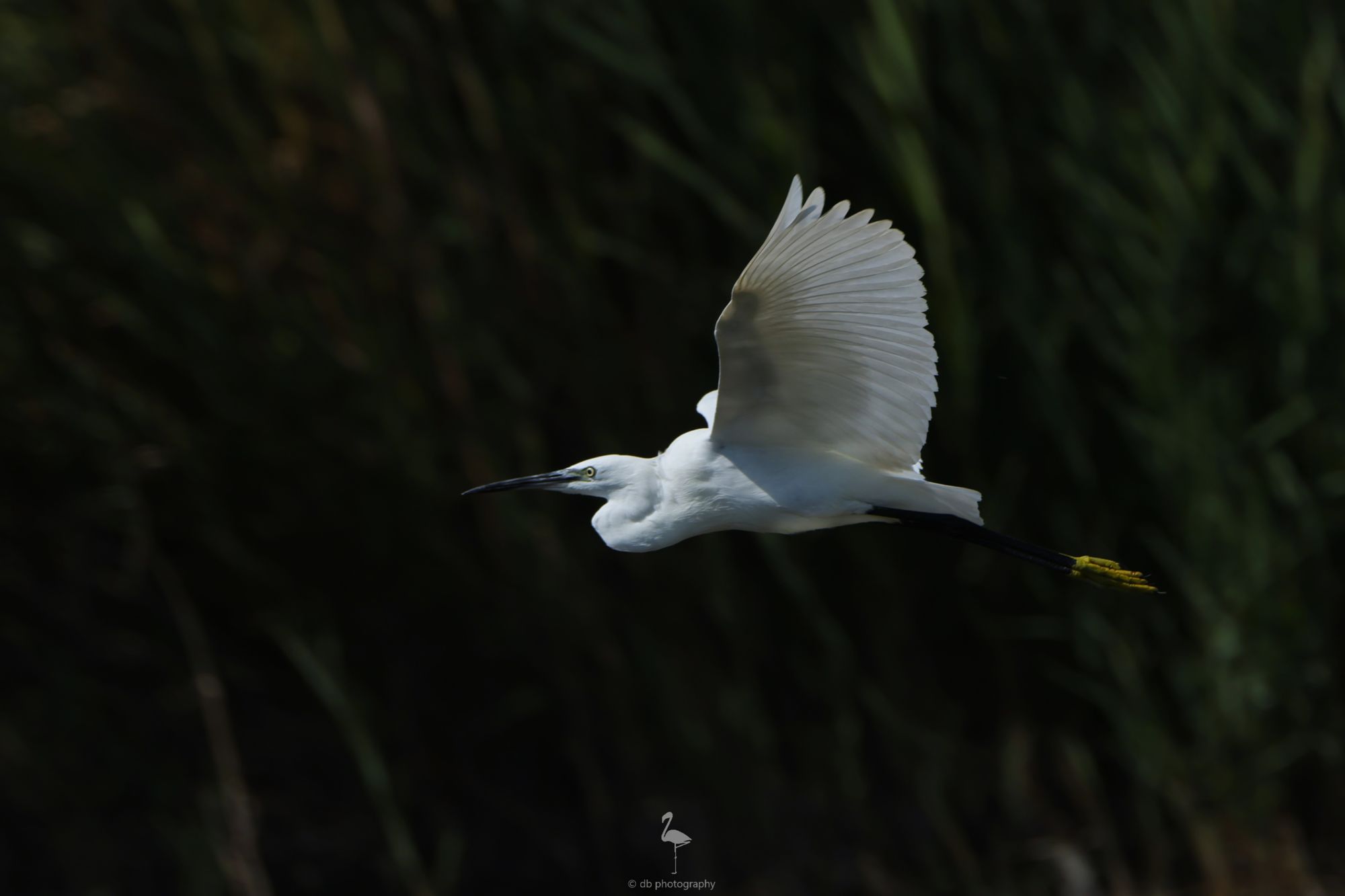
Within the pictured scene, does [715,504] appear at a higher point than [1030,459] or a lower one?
lower

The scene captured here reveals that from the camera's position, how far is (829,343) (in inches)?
52.0

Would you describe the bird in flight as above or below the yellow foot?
above

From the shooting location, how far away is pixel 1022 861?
2.43 metres

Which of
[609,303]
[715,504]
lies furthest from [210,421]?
[715,504]

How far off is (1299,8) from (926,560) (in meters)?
1.17

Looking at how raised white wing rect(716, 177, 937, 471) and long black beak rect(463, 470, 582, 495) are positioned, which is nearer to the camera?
raised white wing rect(716, 177, 937, 471)

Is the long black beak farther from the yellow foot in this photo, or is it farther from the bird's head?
the yellow foot

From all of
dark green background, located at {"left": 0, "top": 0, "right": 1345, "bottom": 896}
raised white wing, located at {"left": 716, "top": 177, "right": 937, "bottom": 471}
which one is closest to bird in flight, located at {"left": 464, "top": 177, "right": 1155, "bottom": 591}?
raised white wing, located at {"left": 716, "top": 177, "right": 937, "bottom": 471}

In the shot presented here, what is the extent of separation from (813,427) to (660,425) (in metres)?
0.99

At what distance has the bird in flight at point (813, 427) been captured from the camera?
1227mm

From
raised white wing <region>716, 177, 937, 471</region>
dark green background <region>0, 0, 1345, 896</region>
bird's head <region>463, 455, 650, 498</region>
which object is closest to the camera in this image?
raised white wing <region>716, 177, 937, 471</region>

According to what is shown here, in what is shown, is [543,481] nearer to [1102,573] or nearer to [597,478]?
[597,478]

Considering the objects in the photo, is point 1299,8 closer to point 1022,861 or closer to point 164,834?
point 1022,861

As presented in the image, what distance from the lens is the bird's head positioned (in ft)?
4.98
